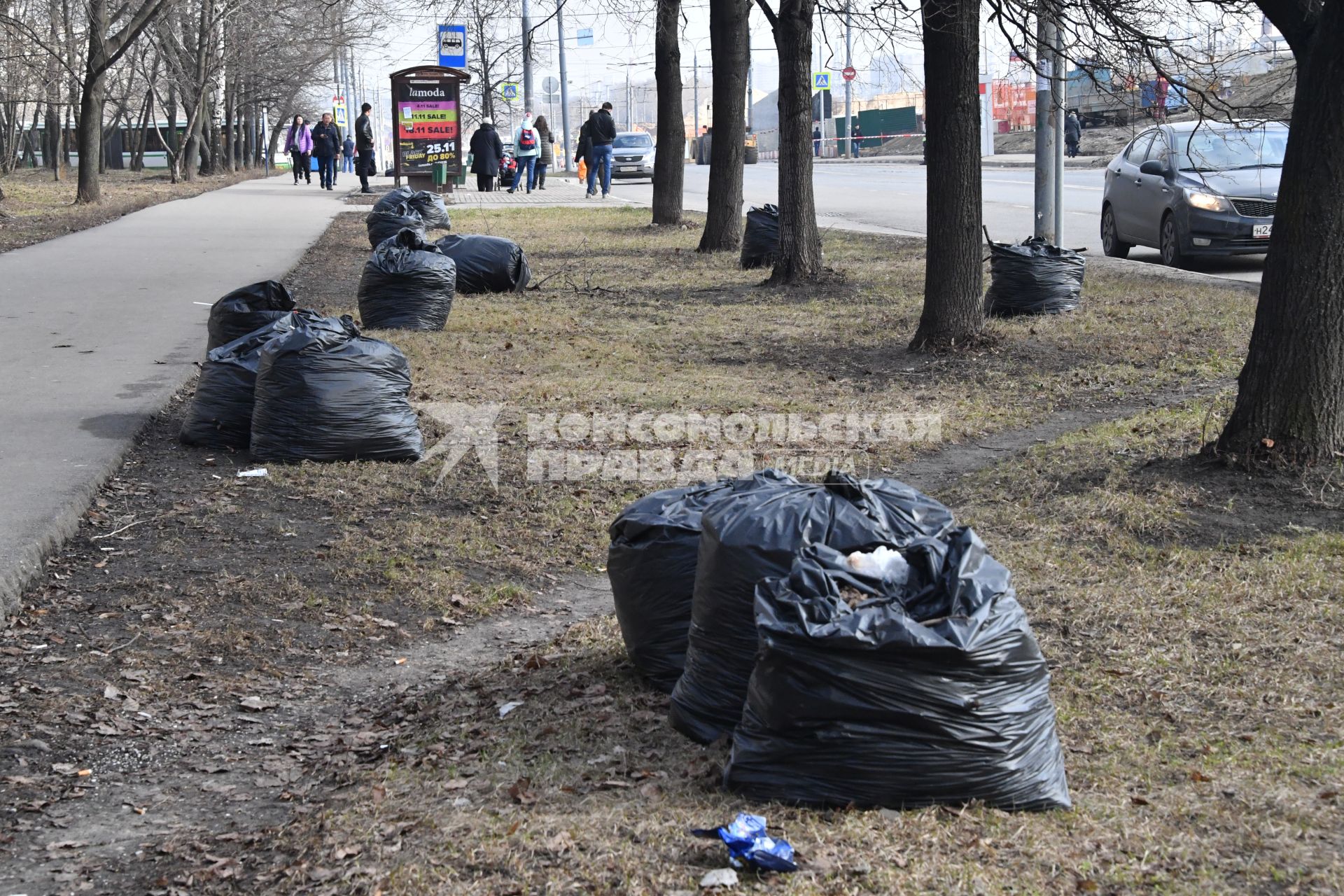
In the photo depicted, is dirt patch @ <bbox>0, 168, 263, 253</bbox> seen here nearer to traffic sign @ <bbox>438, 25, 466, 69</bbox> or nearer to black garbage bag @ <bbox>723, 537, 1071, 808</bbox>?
traffic sign @ <bbox>438, 25, 466, 69</bbox>

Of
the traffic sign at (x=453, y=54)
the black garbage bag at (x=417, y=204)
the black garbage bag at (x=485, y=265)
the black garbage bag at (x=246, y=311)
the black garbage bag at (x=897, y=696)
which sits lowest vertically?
the black garbage bag at (x=897, y=696)

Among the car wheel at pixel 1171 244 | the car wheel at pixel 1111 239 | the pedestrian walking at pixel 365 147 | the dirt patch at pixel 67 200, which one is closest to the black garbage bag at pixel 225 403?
the car wheel at pixel 1171 244

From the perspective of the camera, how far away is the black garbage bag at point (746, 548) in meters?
3.40

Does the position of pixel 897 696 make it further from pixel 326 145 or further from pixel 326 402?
pixel 326 145

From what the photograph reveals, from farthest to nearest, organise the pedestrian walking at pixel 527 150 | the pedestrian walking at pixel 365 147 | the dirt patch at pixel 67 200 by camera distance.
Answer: the pedestrian walking at pixel 527 150
the pedestrian walking at pixel 365 147
the dirt patch at pixel 67 200

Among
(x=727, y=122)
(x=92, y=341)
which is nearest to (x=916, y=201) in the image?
(x=727, y=122)

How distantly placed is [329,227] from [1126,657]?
1839 cm

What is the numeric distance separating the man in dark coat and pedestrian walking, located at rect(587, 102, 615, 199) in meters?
2.27

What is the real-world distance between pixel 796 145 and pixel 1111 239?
4693 mm

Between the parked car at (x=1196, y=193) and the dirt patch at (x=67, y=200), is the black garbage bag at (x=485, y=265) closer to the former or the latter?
the parked car at (x=1196, y=193)

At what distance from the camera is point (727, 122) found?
679 inches

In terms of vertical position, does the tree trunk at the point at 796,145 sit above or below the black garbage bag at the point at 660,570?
above

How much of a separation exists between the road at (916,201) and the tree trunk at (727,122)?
134 inches

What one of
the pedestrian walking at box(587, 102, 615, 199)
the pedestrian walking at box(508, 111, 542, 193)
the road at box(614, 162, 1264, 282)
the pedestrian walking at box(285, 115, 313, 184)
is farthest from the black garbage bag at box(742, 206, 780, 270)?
the pedestrian walking at box(285, 115, 313, 184)
